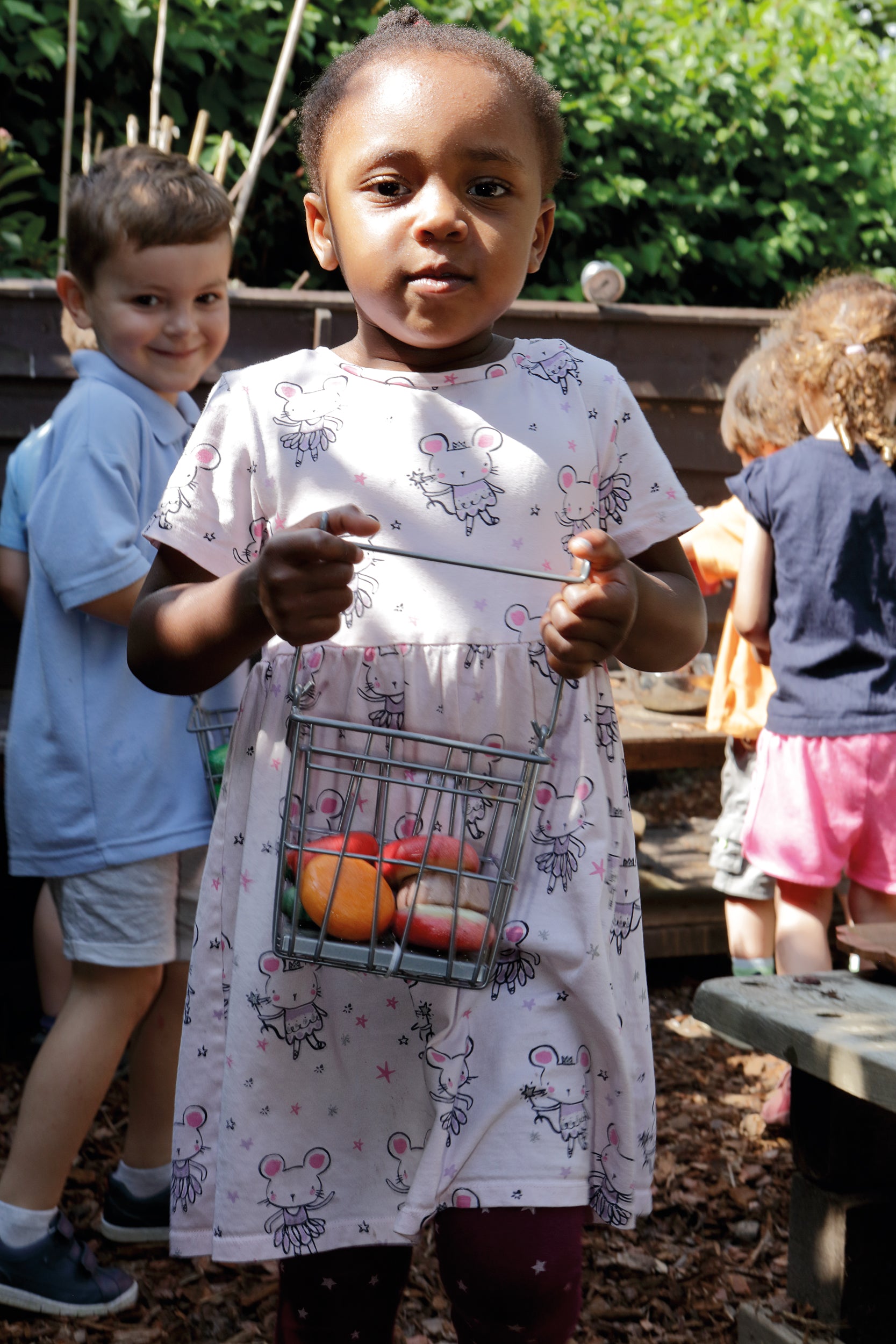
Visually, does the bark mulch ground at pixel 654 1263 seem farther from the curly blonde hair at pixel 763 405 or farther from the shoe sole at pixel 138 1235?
the curly blonde hair at pixel 763 405

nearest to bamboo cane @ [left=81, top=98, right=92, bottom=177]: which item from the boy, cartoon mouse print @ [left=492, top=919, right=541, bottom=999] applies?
the boy

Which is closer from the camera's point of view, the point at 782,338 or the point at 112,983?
the point at 112,983

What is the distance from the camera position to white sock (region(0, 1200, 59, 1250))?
236cm

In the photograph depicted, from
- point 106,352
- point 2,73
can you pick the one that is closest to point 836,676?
point 106,352

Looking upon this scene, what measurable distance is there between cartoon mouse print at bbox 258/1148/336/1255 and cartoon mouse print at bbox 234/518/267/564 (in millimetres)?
734

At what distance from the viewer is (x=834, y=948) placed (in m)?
4.47

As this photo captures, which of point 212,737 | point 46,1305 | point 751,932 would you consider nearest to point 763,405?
point 751,932

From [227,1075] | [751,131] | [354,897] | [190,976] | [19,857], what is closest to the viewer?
[354,897]

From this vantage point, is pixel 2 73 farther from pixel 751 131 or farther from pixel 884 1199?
pixel 884 1199

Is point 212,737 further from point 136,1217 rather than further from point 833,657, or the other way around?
point 833,657

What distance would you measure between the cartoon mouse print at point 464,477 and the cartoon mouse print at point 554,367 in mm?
134

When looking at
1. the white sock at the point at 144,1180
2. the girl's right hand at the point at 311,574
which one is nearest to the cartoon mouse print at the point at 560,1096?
the girl's right hand at the point at 311,574

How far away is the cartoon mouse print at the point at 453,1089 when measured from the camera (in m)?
1.48

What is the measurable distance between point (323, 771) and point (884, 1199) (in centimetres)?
124
